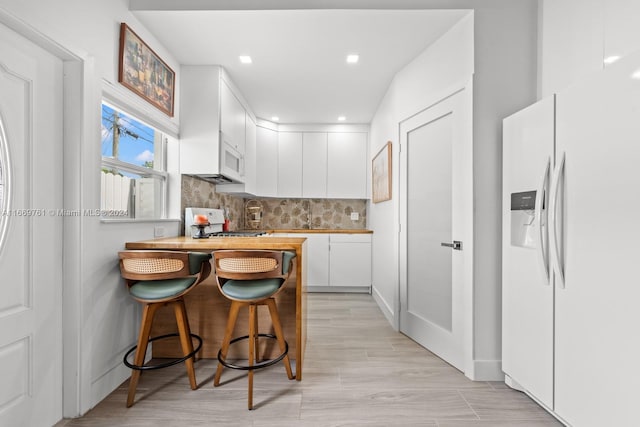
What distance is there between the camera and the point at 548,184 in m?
1.53

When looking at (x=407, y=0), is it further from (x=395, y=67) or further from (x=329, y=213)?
(x=329, y=213)

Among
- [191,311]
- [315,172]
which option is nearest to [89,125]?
[191,311]

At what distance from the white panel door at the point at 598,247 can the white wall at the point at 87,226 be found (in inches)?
95.2

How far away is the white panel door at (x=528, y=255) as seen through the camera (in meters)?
1.53

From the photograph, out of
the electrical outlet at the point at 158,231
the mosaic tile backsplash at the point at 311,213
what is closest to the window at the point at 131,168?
the electrical outlet at the point at 158,231

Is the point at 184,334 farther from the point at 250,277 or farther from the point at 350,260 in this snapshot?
the point at 350,260

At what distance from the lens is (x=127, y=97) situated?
1.98m

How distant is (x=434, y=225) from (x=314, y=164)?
247cm

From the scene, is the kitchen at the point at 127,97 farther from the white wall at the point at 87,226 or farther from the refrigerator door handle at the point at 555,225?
the refrigerator door handle at the point at 555,225

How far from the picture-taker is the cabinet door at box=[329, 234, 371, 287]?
425 cm

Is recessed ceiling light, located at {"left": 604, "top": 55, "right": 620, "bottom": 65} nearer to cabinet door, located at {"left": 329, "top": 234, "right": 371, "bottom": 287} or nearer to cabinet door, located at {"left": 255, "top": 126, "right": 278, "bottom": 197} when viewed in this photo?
cabinet door, located at {"left": 329, "top": 234, "right": 371, "bottom": 287}

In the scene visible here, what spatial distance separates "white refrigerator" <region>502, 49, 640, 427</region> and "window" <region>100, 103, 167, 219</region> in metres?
2.53

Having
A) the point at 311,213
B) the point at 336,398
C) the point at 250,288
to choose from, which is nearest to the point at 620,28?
the point at 250,288

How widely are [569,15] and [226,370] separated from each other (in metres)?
3.11
